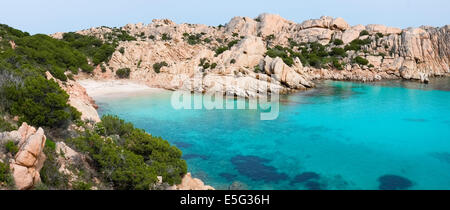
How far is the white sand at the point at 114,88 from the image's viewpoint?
113ft

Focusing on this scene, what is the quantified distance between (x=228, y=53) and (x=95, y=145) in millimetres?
38306

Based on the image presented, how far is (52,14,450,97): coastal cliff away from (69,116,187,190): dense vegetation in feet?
72.7

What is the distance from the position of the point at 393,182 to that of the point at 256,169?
6.29 meters

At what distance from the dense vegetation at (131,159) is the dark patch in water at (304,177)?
549 cm

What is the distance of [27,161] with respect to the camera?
25.3 ft

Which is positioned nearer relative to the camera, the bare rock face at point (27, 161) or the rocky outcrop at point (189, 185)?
the bare rock face at point (27, 161)

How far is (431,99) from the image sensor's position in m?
35.2

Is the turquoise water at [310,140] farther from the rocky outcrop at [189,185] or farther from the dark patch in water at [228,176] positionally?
the rocky outcrop at [189,185]

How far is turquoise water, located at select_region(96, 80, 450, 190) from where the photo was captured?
48.0 feet

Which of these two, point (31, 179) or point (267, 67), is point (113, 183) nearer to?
point (31, 179)

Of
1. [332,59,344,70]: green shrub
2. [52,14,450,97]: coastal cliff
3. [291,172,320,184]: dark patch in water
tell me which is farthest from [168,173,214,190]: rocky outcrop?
[332,59,344,70]: green shrub

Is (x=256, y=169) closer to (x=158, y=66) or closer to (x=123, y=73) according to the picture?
(x=158, y=66)

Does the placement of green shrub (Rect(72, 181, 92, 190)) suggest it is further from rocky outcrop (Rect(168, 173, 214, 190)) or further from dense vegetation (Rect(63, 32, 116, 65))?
dense vegetation (Rect(63, 32, 116, 65))

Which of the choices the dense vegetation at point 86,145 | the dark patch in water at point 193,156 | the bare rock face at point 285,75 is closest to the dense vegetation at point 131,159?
the dense vegetation at point 86,145
